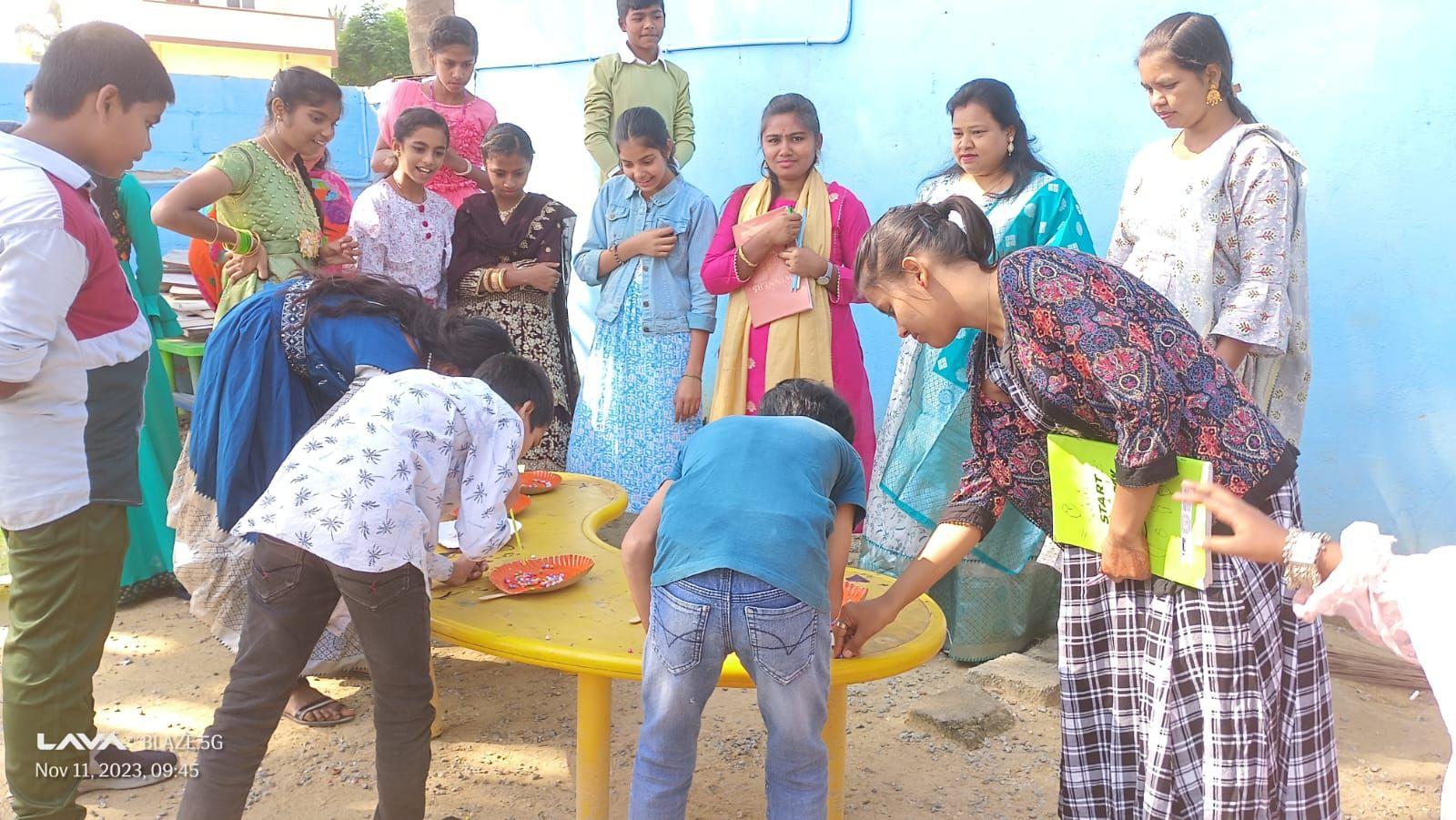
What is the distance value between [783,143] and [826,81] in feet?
5.70

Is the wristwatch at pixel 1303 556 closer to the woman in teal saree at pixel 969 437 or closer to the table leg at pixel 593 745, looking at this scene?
the table leg at pixel 593 745

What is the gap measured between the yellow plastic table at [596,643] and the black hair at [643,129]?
6.25ft

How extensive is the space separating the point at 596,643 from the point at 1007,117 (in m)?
2.07

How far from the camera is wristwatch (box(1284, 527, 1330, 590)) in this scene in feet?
4.69

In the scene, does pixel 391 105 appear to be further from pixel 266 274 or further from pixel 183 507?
pixel 183 507

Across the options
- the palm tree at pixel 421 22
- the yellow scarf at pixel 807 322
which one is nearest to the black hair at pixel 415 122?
the yellow scarf at pixel 807 322

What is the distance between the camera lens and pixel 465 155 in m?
4.86

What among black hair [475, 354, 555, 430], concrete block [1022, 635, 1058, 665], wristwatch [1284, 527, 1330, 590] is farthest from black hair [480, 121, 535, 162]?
wristwatch [1284, 527, 1330, 590]

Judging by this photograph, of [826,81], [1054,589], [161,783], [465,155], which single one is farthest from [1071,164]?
[161,783]

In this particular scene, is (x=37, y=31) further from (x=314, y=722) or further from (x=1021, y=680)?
(x=1021, y=680)

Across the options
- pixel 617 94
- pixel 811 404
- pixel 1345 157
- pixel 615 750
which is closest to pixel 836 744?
pixel 811 404

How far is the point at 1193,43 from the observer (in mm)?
2666

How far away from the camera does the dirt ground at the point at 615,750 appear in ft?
9.05

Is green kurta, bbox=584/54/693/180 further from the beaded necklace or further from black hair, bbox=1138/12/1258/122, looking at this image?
black hair, bbox=1138/12/1258/122
